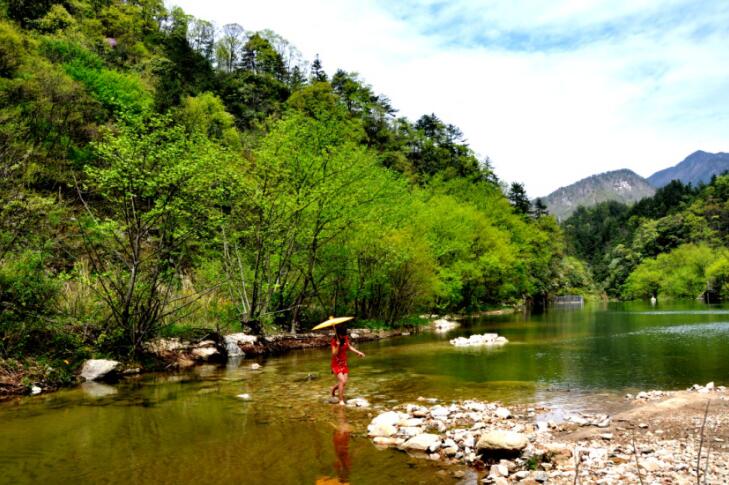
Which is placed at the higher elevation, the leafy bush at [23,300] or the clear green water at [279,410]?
the leafy bush at [23,300]

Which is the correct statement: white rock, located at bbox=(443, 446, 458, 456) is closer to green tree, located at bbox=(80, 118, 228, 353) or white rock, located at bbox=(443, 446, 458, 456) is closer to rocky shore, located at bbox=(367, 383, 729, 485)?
rocky shore, located at bbox=(367, 383, 729, 485)

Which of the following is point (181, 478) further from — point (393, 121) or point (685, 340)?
point (393, 121)

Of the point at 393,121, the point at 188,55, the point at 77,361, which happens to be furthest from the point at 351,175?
the point at 393,121

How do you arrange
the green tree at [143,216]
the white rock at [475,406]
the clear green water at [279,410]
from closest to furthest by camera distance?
the clear green water at [279,410]
the white rock at [475,406]
the green tree at [143,216]

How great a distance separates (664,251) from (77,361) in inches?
5500

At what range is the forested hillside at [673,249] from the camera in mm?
100625

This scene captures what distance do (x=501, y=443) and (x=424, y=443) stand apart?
1484mm

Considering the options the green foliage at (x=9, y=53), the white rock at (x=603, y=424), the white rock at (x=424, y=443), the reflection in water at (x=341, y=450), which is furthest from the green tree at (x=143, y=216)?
the green foliage at (x=9, y=53)

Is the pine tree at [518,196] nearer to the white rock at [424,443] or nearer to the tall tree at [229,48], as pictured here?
the tall tree at [229,48]

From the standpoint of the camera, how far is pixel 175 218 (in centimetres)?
1816

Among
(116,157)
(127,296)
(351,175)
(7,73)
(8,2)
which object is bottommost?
(127,296)

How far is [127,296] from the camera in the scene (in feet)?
56.2

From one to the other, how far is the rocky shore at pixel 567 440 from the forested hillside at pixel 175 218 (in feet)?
36.9

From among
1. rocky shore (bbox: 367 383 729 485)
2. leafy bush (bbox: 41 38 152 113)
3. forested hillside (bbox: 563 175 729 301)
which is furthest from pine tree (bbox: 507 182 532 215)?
rocky shore (bbox: 367 383 729 485)
